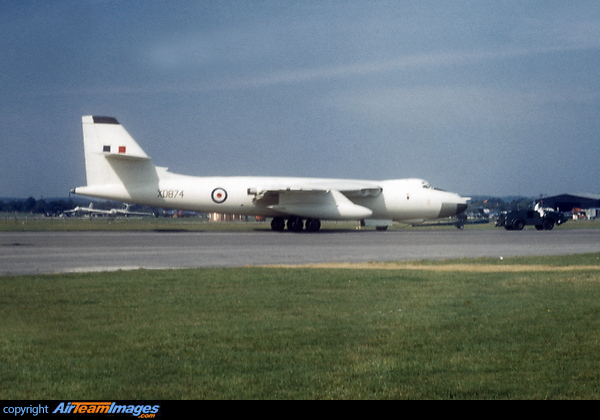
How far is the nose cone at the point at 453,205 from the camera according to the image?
41375mm

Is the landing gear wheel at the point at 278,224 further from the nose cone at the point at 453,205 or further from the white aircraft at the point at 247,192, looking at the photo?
the nose cone at the point at 453,205

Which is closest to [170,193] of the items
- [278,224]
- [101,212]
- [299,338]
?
[278,224]

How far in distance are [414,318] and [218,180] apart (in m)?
31.1

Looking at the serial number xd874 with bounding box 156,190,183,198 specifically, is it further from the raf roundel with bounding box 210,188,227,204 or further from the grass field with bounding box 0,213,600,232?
the grass field with bounding box 0,213,600,232

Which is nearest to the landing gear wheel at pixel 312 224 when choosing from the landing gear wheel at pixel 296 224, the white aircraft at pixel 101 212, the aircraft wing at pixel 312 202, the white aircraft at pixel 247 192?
the white aircraft at pixel 247 192

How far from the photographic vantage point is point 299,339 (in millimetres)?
7570

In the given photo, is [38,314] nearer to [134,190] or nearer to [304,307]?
[304,307]

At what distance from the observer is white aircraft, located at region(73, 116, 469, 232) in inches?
1468

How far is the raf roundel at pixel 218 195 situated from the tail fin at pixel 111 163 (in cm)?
350

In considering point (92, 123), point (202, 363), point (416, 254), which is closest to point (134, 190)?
point (92, 123)

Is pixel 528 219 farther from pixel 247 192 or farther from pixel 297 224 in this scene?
pixel 247 192

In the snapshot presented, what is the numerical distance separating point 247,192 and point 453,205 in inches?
524

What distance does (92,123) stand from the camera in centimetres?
3703
